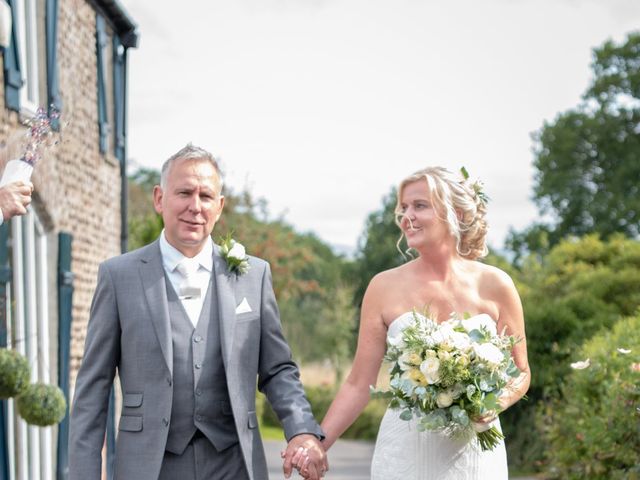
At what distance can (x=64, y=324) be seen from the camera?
10703 mm

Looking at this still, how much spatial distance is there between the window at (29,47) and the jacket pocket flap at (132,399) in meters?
5.72

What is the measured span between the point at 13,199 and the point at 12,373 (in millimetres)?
3589

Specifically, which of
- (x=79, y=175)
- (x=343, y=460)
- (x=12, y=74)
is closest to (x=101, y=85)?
(x=79, y=175)

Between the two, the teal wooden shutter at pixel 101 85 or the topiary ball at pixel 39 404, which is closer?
the topiary ball at pixel 39 404

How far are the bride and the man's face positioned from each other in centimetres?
87

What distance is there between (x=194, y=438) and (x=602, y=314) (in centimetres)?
1092

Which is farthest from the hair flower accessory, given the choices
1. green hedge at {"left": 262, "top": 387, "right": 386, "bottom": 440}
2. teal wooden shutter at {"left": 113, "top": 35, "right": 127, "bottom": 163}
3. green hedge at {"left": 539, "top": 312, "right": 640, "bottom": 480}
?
green hedge at {"left": 262, "top": 387, "right": 386, "bottom": 440}

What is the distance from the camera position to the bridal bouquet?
4344 millimetres

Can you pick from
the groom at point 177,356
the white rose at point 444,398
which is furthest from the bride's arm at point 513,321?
the groom at point 177,356

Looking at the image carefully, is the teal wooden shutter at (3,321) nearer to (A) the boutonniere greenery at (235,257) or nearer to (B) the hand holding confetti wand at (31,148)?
(B) the hand holding confetti wand at (31,148)

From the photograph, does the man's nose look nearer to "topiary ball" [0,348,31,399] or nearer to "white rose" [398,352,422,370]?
"white rose" [398,352,422,370]

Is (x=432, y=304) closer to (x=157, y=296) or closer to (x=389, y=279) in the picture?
(x=389, y=279)

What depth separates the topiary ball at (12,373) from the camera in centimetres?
776

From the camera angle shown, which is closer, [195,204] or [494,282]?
[195,204]
